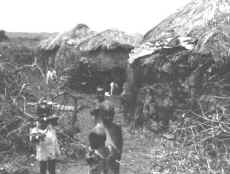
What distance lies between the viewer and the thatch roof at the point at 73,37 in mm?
15484

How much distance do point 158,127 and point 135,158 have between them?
4.80ft

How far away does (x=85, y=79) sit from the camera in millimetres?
14078

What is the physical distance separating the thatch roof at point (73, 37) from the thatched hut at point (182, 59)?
5.01 metres

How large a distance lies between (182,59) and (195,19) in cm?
148

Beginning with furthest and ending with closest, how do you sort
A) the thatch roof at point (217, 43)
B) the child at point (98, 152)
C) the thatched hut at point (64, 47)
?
the thatched hut at point (64, 47), the thatch roof at point (217, 43), the child at point (98, 152)

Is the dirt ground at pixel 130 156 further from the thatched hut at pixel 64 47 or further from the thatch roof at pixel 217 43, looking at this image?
the thatched hut at pixel 64 47

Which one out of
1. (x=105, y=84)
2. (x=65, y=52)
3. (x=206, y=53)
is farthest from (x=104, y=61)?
(x=206, y=53)

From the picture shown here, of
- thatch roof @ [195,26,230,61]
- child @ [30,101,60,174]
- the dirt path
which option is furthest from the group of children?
thatch roof @ [195,26,230,61]

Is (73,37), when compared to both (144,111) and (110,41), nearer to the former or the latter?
(110,41)

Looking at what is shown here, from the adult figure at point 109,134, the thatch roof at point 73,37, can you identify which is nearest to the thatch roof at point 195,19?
the thatch roof at point 73,37

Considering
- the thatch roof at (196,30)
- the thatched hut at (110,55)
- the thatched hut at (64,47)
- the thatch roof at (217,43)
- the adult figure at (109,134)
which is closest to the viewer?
the adult figure at (109,134)

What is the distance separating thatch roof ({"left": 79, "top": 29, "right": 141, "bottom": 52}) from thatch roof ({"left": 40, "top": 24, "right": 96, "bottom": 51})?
0.97 metres

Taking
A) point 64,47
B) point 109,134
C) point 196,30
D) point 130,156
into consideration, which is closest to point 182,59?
point 196,30

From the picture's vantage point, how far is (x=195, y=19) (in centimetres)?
1008
